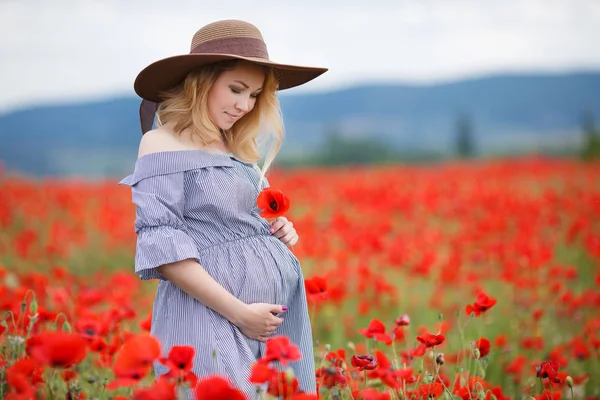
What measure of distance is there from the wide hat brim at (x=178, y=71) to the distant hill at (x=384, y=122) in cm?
25

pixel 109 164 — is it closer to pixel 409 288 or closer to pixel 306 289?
pixel 409 288

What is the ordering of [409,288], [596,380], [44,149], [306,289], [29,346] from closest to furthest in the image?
[29,346] → [306,289] → [596,380] → [409,288] → [44,149]

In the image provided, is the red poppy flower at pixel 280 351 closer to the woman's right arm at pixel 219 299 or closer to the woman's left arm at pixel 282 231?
the woman's right arm at pixel 219 299

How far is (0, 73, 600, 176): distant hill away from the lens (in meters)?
9.77

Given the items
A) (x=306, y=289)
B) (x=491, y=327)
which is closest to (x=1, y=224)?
(x=491, y=327)

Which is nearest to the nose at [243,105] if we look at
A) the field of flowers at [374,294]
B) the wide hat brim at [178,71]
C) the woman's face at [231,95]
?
the woman's face at [231,95]

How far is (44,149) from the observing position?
35.8ft

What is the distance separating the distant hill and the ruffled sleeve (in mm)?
690

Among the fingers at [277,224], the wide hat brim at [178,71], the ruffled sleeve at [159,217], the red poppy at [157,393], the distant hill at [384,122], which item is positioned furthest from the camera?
the distant hill at [384,122]

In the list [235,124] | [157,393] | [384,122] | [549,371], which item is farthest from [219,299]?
[384,122]

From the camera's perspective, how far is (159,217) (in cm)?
184

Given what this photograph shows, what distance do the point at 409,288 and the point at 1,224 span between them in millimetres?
3598

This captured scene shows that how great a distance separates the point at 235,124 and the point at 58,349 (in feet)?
3.32

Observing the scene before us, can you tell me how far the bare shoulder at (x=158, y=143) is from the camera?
6.38ft
